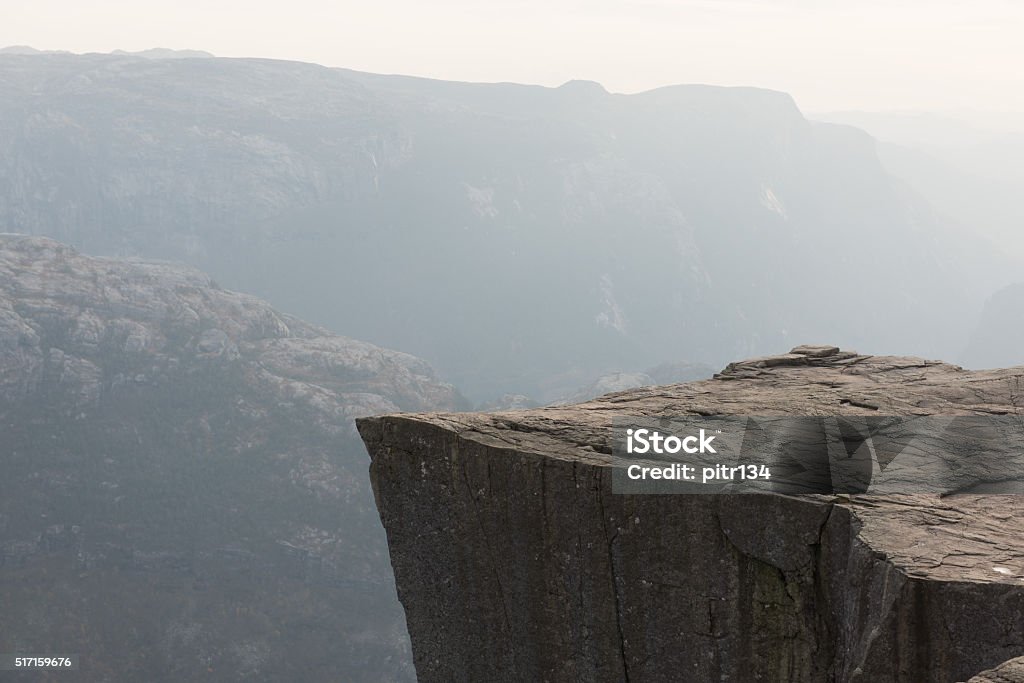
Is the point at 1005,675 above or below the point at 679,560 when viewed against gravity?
above

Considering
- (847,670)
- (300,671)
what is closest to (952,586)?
(847,670)

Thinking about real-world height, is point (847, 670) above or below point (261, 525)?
above

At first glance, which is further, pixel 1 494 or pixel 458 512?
pixel 1 494

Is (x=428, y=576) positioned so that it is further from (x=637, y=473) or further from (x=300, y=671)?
(x=300, y=671)

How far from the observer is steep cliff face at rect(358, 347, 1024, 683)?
536 inches

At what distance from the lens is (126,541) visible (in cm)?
18500

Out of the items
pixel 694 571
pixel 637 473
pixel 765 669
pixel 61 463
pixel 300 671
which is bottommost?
pixel 300 671

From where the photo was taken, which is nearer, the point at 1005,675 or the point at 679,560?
the point at 1005,675

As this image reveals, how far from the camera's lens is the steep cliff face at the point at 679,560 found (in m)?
13.6

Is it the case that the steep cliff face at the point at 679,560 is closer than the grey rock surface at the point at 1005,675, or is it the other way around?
the grey rock surface at the point at 1005,675

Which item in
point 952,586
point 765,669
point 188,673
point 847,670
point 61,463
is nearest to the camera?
point 952,586

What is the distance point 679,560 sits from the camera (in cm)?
1672

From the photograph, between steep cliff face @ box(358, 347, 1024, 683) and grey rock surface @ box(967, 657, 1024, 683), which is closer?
grey rock surface @ box(967, 657, 1024, 683)

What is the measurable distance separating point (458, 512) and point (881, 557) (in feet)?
27.8
